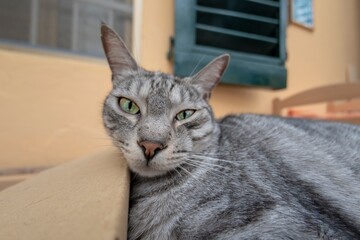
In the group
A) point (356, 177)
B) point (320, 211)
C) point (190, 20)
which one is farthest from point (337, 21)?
point (320, 211)

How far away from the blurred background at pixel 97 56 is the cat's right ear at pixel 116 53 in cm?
32

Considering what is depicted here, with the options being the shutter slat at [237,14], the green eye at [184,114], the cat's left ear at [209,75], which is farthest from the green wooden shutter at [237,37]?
the green eye at [184,114]

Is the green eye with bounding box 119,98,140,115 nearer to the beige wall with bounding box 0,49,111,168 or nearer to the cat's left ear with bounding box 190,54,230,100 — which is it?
the cat's left ear with bounding box 190,54,230,100

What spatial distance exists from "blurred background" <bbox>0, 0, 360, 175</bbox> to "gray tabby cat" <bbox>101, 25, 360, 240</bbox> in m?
0.37

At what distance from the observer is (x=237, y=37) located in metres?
2.15

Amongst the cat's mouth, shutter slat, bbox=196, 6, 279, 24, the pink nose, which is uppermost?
shutter slat, bbox=196, 6, 279, 24

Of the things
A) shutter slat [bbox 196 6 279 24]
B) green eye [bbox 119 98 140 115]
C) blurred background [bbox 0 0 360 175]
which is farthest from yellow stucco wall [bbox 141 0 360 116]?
green eye [bbox 119 98 140 115]

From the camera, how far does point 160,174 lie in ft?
2.56

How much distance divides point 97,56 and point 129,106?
3.54ft

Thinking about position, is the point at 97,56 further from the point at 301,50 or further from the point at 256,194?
the point at 301,50

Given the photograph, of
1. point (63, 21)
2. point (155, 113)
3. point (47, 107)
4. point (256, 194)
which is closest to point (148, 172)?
point (155, 113)

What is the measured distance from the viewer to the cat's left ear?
99 centimetres

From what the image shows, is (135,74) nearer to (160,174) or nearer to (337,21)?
(160,174)

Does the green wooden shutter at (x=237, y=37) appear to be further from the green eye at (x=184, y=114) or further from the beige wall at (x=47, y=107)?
the green eye at (x=184, y=114)
